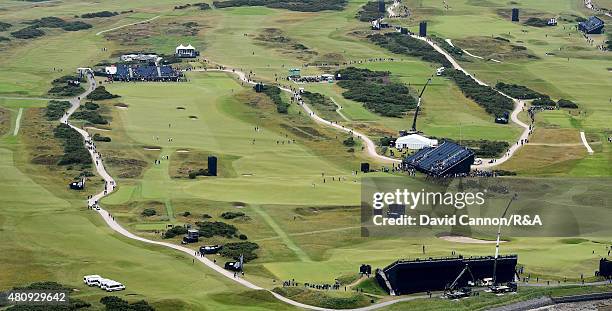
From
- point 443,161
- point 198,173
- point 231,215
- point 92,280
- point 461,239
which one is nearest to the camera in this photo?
point 92,280

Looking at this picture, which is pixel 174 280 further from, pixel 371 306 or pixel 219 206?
pixel 219 206

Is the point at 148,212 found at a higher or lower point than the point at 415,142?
higher

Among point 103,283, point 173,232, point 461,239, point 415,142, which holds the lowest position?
point 415,142

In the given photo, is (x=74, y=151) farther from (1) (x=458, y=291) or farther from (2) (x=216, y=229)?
(1) (x=458, y=291)

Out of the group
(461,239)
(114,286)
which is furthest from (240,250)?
(461,239)

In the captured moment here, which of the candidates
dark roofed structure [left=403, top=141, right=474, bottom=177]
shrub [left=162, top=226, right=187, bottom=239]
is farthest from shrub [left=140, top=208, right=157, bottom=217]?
dark roofed structure [left=403, top=141, right=474, bottom=177]

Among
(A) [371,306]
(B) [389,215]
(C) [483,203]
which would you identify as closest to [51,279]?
(A) [371,306]

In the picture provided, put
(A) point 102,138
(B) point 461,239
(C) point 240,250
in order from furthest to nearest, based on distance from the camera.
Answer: (A) point 102,138, (B) point 461,239, (C) point 240,250

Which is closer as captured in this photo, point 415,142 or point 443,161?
point 443,161
